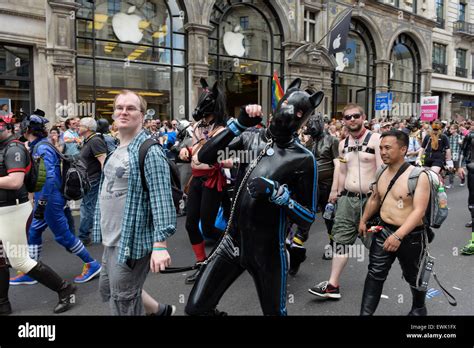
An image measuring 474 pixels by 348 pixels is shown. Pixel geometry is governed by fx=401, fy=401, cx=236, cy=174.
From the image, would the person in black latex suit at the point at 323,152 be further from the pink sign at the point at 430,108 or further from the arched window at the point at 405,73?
the arched window at the point at 405,73

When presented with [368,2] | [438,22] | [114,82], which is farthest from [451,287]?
[438,22]

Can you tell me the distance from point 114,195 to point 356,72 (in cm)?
2339

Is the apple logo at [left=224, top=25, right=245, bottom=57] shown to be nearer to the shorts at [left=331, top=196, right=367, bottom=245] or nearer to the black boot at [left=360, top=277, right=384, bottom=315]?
the shorts at [left=331, top=196, right=367, bottom=245]

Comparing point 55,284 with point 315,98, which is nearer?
point 315,98

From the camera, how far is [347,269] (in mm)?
5195

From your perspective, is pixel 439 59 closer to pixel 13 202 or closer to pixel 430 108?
pixel 430 108

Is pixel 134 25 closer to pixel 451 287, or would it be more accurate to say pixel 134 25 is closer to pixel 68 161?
pixel 68 161

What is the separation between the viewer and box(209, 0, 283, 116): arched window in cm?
1727

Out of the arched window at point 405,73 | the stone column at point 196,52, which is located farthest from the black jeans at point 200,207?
the arched window at point 405,73

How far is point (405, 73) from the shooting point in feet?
88.7

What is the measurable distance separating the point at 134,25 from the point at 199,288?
14.0 m

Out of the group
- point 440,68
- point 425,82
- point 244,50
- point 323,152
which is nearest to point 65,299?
point 323,152

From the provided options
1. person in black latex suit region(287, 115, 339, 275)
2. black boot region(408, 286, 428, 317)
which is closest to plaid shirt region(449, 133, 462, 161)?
person in black latex suit region(287, 115, 339, 275)
